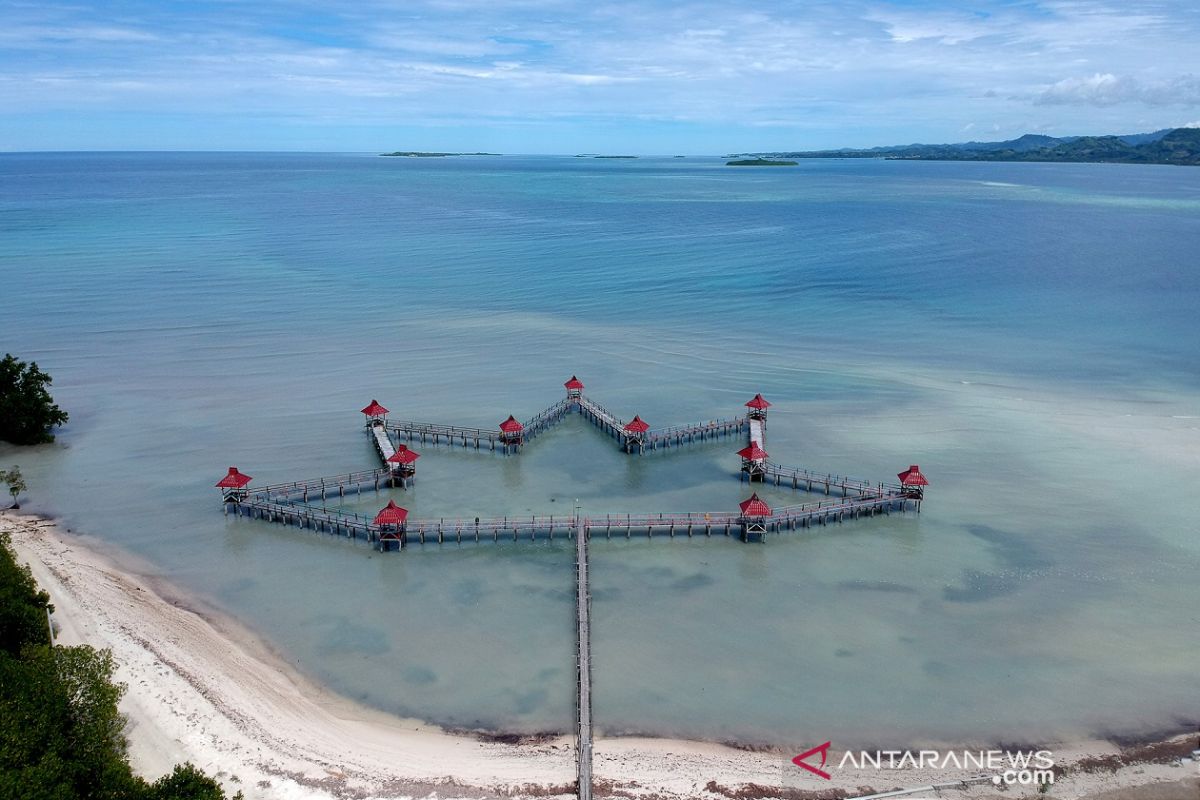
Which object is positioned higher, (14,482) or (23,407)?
(23,407)

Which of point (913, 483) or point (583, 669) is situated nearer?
point (583, 669)

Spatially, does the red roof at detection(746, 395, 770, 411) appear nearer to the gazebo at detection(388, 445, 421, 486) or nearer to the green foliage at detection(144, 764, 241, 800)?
the gazebo at detection(388, 445, 421, 486)

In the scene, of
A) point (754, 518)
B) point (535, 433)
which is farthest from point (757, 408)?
point (535, 433)

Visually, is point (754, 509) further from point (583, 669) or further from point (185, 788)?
point (185, 788)

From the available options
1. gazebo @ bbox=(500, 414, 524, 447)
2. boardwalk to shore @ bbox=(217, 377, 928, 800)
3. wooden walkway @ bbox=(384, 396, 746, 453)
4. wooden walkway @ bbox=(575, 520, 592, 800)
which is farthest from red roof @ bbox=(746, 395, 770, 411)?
wooden walkway @ bbox=(575, 520, 592, 800)

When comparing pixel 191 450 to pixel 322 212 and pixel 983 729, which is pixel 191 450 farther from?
pixel 322 212

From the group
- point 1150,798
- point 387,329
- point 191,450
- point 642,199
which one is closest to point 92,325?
point 387,329
